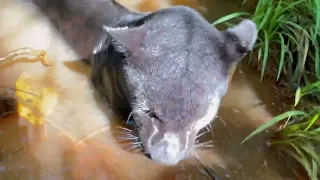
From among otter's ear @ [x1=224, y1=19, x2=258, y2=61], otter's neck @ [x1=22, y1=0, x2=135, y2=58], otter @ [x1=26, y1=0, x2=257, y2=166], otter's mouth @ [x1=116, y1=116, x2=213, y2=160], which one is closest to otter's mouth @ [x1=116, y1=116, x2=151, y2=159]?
otter's mouth @ [x1=116, y1=116, x2=213, y2=160]

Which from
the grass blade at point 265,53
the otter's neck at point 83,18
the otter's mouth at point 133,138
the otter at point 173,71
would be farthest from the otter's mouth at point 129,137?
the grass blade at point 265,53

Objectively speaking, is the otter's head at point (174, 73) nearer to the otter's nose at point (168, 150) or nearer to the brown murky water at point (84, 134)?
the otter's nose at point (168, 150)

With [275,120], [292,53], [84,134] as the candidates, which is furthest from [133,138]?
[292,53]

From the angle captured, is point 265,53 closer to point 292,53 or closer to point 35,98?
point 292,53

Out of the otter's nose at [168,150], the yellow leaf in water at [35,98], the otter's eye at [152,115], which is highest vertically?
the otter's eye at [152,115]

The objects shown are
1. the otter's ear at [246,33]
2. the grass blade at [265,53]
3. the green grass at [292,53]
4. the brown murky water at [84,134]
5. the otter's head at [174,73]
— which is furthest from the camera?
the grass blade at [265,53]

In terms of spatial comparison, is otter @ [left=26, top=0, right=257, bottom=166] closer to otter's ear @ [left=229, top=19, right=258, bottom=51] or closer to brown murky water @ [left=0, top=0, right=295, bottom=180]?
otter's ear @ [left=229, top=19, right=258, bottom=51]

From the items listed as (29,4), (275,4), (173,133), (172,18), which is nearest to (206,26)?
(172,18)
